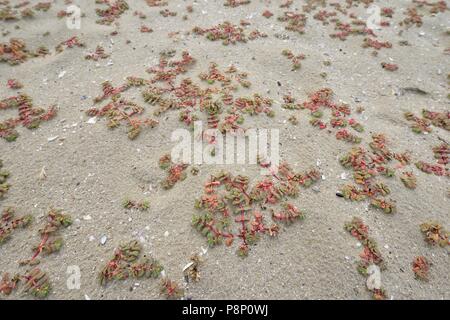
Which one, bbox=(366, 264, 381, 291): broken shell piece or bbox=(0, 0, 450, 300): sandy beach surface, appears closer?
bbox=(366, 264, 381, 291): broken shell piece

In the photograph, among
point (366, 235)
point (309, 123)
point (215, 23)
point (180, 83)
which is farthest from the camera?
point (215, 23)

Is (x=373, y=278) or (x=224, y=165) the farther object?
(x=224, y=165)

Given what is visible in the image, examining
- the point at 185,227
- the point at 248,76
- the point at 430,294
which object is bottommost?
the point at 430,294

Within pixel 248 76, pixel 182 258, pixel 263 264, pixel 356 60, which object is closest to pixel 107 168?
pixel 182 258

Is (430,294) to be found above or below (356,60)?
below

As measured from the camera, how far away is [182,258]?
7.92 m

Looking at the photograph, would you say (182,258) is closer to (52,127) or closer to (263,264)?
(263,264)

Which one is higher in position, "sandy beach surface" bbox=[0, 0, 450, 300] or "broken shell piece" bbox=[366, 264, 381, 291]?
"sandy beach surface" bbox=[0, 0, 450, 300]

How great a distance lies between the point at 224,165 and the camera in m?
9.62

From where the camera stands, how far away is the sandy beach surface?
7734 mm

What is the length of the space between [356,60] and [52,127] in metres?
11.7

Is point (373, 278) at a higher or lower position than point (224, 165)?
lower

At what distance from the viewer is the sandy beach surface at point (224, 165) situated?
7734mm

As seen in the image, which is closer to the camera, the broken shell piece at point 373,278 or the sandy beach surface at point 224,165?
the broken shell piece at point 373,278
